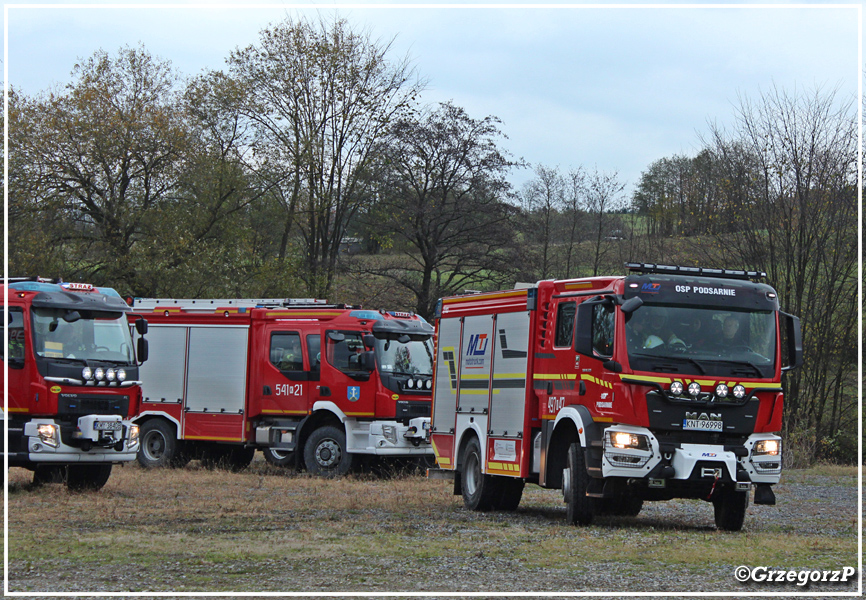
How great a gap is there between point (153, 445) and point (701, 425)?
1394 centimetres

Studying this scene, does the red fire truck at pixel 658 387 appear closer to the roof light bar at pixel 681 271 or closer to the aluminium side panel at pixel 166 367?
the roof light bar at pixel 681 271

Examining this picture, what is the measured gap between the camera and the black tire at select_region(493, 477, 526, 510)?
14.0 meters

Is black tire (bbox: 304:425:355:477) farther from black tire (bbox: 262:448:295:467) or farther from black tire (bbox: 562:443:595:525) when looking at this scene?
black tire (bbox: 562:443:595:525)

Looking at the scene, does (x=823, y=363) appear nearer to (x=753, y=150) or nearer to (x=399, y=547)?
(x=753, y=150)

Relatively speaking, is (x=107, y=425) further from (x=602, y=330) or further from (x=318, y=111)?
(x=318, y=111)

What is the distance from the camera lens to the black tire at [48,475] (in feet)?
52.6

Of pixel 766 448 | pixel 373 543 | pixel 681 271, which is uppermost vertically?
pixel 681 271

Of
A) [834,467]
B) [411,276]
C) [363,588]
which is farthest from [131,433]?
[411,276]

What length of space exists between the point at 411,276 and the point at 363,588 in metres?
Answer: 31.6

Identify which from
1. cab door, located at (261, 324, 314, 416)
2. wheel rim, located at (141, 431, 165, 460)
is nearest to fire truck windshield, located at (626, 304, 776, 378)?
cab door, located at (261, 324, 314, 416)

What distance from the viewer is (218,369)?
21.0 meters

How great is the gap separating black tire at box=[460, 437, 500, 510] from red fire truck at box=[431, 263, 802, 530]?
1211mm

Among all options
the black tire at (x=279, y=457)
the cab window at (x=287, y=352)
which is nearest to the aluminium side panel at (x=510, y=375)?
the cab window at (x=287, y=352)

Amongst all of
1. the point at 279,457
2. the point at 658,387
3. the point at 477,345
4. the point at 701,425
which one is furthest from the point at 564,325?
the point at 279,457
